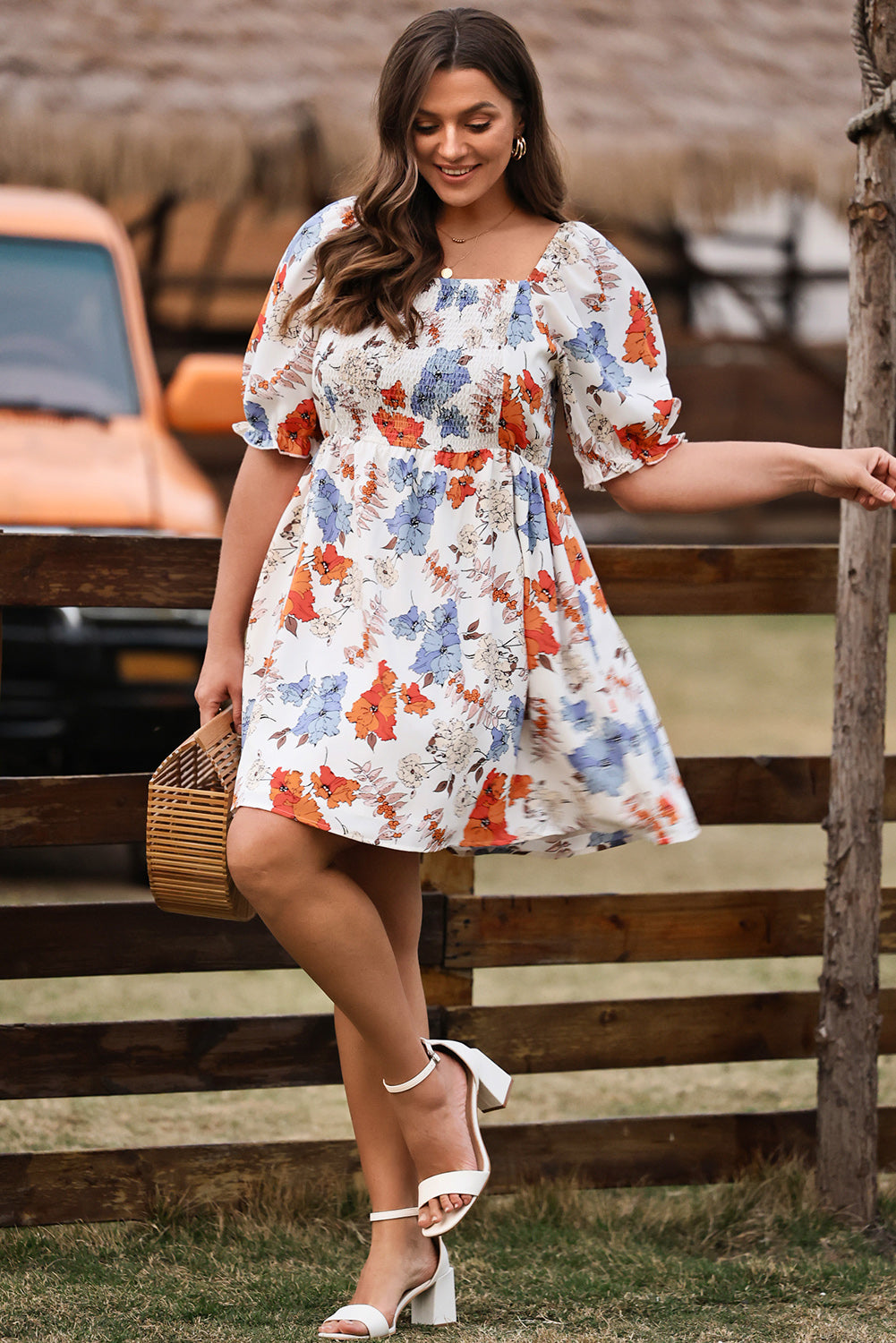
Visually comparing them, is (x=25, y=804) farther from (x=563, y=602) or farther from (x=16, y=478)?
(x=16, y=478)

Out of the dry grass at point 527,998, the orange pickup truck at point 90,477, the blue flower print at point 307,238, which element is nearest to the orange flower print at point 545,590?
the blue flower print at point 307,238

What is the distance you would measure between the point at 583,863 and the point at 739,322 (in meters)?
5.95

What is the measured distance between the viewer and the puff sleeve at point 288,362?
7.22 feet

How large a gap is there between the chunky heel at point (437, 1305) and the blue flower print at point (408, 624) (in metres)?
0.97

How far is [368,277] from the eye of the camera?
2.11 m

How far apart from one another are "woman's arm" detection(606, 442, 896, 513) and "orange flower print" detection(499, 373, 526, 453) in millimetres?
195

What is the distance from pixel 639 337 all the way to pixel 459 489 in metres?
0.37

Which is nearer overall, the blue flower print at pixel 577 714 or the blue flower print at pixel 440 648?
the blue flower print at pixel 440 648

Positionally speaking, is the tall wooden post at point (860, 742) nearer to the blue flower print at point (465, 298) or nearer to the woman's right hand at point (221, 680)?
the blue flower print at point (465, 298)

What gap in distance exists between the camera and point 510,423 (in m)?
2.14

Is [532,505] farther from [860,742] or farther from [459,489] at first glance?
[860,742]

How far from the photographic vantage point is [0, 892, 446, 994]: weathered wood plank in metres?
2.65

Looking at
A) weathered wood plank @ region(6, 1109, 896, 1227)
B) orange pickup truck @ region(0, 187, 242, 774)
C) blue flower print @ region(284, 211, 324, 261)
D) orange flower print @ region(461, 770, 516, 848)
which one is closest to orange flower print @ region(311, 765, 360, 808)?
orange flower print @ region(461, 770, 516, 848)

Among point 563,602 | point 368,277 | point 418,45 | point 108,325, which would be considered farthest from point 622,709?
point 108,325
